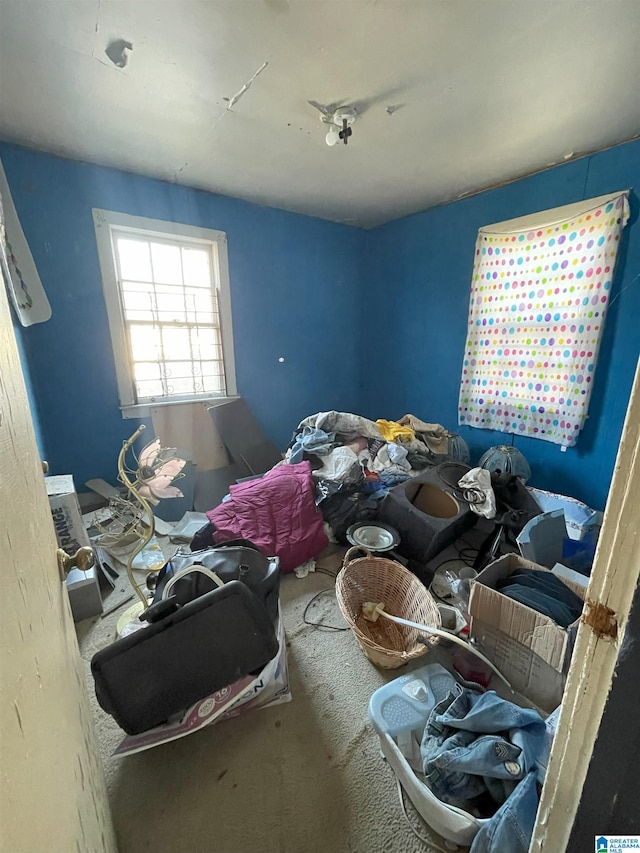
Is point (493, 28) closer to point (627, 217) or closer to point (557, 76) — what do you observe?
point (557, 76)

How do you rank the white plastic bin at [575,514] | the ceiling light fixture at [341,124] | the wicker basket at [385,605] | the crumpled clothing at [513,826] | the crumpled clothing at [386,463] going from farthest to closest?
the crumpled clothing at [386,463] → the white plastic bin at [575,514] → the ceiling light fixture at [341,124] → the wicker basket at [385,605] → the crumpled clothing at [513,826]

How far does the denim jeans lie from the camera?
91 cm

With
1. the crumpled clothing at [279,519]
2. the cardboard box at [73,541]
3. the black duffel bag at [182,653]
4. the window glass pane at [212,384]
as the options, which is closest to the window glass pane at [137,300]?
the window glass pane at [212,384]

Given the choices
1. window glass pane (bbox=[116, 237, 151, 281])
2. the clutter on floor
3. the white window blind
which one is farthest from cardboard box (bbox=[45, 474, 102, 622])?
window glass pane (bbox=[116, 237, 151, 281])

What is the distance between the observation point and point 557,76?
60.7 inches

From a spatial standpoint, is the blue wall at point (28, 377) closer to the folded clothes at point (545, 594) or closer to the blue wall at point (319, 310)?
the blue wall at point (319, 310)

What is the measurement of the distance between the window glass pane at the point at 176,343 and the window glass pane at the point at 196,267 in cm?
41

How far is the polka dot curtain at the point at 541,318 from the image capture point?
2.21m

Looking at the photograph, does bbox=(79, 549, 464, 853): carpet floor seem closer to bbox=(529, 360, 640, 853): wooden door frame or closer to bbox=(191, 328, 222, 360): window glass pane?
bbox=(529, 360, 640, 853): wooden door frame

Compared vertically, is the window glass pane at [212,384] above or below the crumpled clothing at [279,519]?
above

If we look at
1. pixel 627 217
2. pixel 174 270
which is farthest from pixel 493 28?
pixel 174 270

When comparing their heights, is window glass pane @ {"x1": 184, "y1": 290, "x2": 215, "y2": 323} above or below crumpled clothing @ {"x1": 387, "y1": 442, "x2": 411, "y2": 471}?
above

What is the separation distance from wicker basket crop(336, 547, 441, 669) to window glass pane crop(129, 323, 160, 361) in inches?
91.4

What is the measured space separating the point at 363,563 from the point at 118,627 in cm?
118
